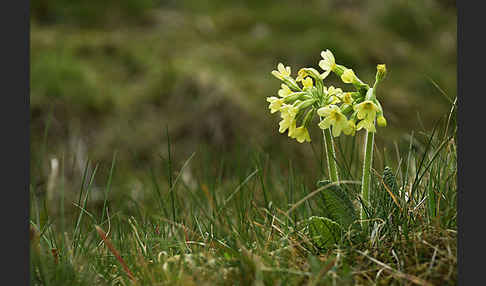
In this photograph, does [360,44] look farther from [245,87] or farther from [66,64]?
[66,64]

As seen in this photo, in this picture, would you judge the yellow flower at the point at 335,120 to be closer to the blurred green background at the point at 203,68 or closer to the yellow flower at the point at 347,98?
the yellow flower at the point at 347,98

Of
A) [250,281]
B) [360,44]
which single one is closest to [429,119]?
[360,44]

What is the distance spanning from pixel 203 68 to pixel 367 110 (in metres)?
4.17

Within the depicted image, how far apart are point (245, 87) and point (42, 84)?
88.8 inches

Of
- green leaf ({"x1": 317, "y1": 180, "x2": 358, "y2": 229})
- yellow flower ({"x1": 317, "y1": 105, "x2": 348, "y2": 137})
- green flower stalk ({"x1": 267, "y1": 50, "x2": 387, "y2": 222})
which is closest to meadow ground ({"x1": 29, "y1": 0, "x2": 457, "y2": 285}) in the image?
green leaf ({"x1": 317, "y1": 180, "x2": 358, "y2": 229})

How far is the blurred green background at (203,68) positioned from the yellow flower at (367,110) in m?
1.99

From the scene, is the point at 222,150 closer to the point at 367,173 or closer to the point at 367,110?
the point at 367,173

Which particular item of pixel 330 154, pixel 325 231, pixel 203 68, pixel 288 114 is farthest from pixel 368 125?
pixel 203 68

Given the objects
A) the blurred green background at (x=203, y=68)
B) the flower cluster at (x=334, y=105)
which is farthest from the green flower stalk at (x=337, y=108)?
the blurred green background at (x=203, y=68)

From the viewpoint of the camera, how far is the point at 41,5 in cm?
669

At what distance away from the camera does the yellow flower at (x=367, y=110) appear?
1.75 m

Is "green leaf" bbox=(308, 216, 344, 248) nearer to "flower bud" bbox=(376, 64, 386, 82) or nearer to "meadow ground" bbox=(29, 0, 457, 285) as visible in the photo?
"meadow ground" bbox=(29, 0, 457, 285)

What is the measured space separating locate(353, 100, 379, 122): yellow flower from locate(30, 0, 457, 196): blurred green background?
199 centimetres

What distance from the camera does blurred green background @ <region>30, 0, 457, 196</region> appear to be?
4.93 m
